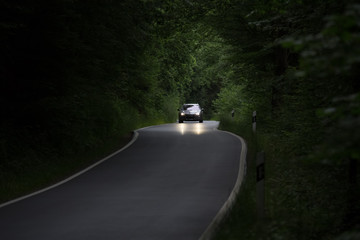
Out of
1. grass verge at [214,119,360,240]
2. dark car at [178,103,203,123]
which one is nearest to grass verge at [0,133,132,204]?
grass verge at [214,119,360,240]

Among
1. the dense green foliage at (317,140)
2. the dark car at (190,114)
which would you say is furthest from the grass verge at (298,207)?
the dark car at (190,114)

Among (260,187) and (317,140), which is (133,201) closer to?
(260,187)

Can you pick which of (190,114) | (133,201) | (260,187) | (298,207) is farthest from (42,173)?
(190,114)

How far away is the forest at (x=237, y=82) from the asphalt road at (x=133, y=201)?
30.7 inches

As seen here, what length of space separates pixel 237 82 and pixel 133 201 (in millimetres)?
18493

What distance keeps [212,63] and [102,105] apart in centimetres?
1290

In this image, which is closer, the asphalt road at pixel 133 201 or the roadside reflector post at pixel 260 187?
the asphalt road at pixel 133 201

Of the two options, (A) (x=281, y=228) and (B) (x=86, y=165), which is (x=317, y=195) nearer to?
(A) (x=281, y=228)

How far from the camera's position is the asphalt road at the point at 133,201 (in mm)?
8737

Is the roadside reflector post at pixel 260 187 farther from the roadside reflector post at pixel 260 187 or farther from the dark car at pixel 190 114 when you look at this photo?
the dark car at pixel 190 114

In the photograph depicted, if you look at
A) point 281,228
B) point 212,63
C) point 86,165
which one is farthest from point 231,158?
point 212,63

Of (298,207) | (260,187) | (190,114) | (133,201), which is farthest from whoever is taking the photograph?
(190,114)

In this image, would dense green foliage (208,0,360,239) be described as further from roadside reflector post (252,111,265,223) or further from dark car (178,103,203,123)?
dark car (178,103,203,123)

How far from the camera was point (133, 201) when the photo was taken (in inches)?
450
